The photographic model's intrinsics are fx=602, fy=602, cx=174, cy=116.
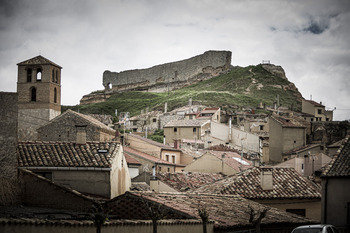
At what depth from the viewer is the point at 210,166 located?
37.1m

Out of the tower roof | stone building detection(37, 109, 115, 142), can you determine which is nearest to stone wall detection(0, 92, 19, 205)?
stone building detection(37, 109, 115, 142)

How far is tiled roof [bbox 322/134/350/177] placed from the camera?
1969 centimetres

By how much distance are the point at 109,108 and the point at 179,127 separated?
132 ft

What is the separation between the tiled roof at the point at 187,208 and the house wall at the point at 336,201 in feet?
3.52

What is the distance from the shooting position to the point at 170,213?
57.3ft

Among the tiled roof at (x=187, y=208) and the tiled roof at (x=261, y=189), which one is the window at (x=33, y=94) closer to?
the tiled roof at (x=261, y=189)

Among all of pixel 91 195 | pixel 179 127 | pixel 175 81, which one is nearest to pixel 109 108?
pixel 175 81

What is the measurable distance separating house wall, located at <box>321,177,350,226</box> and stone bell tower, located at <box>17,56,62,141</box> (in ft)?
114

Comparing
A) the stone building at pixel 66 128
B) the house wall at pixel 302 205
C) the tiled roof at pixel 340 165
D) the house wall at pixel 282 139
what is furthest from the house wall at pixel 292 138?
the tiled roof at pixel 340 165

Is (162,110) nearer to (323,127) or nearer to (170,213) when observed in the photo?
(323,127)

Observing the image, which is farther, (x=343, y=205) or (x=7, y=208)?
(x=343, y=205)

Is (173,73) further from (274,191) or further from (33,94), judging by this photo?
(274,191)

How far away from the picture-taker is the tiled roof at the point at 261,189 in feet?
85.1

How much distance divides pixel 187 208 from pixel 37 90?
36652mm
